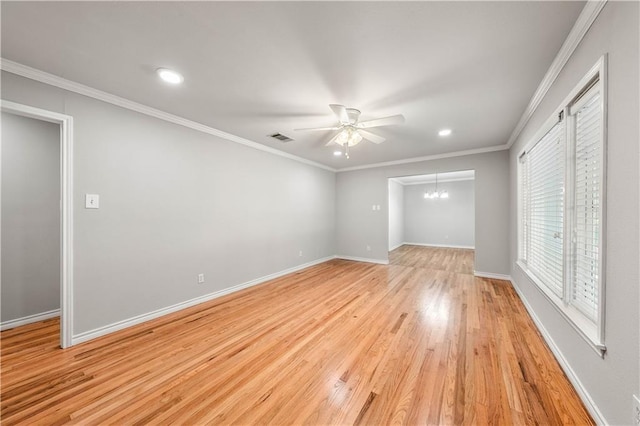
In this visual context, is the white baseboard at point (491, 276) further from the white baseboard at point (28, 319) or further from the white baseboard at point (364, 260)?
the white baseboard at point (28, 319)

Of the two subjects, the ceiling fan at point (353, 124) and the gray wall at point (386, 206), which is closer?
the ceiling fan at point (353, 124)

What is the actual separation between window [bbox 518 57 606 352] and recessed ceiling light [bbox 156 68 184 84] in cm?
308

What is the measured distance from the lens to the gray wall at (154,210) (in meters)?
2.27

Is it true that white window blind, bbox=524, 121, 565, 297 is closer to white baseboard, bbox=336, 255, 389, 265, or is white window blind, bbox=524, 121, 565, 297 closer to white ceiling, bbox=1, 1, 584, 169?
white ceiling, bbox=1, 1, 584, 169

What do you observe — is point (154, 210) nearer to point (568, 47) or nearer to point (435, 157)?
point (568, 47)

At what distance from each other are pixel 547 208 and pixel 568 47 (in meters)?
1.49

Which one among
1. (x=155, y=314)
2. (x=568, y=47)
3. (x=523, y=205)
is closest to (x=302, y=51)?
(x=568, y=47)

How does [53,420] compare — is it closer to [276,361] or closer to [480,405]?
[276,361]

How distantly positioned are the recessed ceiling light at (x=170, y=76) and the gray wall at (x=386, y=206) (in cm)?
451

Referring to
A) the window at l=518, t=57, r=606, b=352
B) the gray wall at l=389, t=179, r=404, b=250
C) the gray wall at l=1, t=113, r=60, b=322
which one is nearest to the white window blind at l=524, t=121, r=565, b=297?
the window at l=518, t=57, r=606, b=352

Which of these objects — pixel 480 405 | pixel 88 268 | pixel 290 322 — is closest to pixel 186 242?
pixel 88 268

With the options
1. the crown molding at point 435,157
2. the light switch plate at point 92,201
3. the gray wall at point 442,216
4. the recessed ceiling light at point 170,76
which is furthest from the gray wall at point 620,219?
the gray wall at point 442,216

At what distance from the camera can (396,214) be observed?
8.27m

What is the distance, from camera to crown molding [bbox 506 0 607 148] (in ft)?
4.44
